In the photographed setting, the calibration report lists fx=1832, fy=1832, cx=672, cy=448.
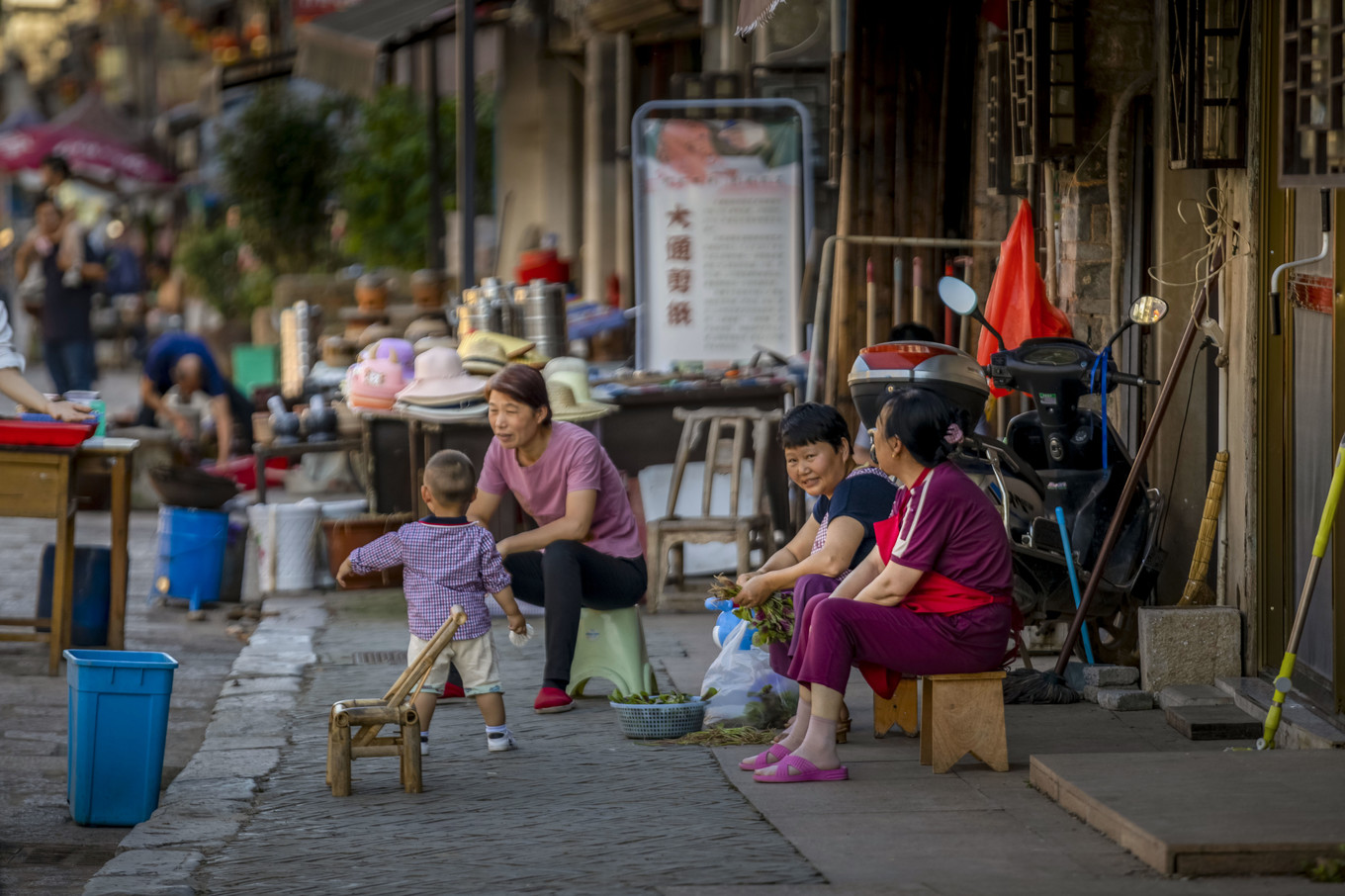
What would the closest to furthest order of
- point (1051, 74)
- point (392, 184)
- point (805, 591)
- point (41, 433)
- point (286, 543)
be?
point (805, 591)
point (1051, 74)
point (41, 433)
point (286, 543)
point (392, 184)

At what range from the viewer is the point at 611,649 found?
732 cm

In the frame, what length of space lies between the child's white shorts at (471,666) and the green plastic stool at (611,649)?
0.98 m

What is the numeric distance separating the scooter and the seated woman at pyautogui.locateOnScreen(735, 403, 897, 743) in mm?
560

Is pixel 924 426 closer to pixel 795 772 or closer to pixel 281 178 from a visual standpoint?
pixel 795 772

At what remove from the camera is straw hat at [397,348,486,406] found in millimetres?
9648

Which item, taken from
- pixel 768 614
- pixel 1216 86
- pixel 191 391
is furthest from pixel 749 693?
pixel 191 391

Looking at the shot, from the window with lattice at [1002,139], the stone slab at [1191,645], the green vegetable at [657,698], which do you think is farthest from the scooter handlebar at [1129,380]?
the window with lattice at [1002,139]

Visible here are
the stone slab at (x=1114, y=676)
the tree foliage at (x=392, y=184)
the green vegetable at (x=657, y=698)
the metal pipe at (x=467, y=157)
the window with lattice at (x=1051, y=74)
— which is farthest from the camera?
the tree foliage at (x=392, y=184)

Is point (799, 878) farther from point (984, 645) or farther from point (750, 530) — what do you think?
point (750, 530)

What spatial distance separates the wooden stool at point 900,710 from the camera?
6379mm

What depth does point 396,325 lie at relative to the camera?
15.1m

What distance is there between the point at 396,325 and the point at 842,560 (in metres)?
9.45

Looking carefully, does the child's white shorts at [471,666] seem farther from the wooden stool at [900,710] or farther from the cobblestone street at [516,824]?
the wooden stool at [900,710]

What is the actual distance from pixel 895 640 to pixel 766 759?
0.61 metres
